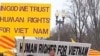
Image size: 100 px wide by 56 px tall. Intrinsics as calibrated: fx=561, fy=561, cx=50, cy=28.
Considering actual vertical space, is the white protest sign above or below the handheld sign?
below

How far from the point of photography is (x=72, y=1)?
53.9 meters

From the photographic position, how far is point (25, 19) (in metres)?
14.5

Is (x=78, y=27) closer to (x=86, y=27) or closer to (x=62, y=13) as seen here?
(x=86, y=27)

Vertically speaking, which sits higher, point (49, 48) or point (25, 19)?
point (25, 19)

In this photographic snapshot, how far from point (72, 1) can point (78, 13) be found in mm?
1308

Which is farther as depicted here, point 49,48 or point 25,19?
point 49,48

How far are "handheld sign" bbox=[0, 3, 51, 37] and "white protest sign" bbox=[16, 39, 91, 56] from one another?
144 cm

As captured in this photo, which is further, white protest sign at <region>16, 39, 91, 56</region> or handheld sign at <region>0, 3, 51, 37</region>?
white protest sign at <region>16, 39, 91, 56</region>

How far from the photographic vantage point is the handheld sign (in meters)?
14.4

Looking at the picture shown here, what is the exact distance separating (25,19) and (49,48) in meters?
3.21

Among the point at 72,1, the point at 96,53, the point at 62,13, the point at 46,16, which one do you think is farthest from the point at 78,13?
the point at 46,16

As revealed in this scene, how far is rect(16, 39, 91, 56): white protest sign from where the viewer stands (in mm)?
16431

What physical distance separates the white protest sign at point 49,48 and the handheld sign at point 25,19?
144 cm

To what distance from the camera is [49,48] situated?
17.5 meters
